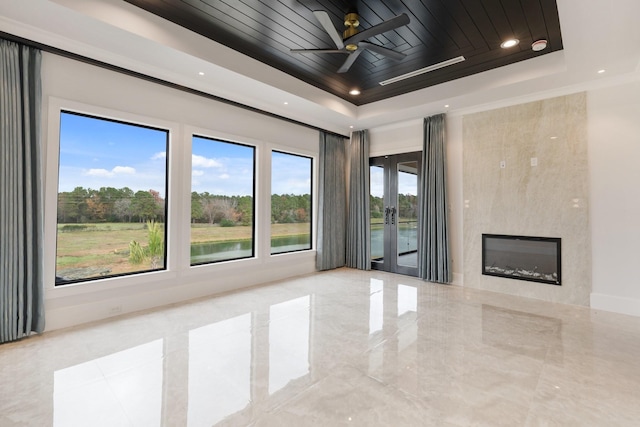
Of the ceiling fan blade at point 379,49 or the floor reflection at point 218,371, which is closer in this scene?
the floor reflection at point 218,371

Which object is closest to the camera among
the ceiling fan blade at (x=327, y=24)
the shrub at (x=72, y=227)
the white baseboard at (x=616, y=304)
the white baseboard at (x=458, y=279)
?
the ceiling fan blade at (x=327, y=24)

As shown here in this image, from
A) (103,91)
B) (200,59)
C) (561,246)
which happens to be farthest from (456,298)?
(103,91)

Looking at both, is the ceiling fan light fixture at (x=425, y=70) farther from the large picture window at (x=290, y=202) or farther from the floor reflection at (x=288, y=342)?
the floor reflection at (x=288, y=342)

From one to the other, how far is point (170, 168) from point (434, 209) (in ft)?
14.3

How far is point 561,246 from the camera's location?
432 centimetres

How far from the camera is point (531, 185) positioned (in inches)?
179

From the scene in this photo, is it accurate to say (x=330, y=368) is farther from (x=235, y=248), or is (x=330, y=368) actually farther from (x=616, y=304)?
(x=616, y=304)

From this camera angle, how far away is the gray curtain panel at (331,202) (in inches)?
244

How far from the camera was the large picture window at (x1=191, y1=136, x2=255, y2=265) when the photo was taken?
179 inches

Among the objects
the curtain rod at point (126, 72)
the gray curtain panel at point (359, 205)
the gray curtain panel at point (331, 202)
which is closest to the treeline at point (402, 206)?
the gray curtain panel at point (359, 205)

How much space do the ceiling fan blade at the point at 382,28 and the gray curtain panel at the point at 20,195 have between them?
323 cm

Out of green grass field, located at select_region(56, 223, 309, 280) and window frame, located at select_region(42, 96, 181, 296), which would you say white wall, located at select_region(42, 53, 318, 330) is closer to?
window frame, located at select_region(42, 96, 181, 296)

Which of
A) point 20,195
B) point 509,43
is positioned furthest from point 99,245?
point 509,43

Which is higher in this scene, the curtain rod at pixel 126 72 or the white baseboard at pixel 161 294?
the curtain rod at pixel 126 72
